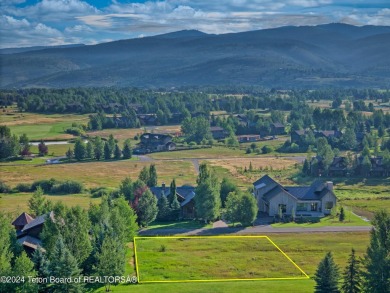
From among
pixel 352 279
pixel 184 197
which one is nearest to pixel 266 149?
pixel 184 197

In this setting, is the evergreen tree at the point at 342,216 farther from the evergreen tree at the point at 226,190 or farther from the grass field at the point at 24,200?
the grass field at the point at 24,200

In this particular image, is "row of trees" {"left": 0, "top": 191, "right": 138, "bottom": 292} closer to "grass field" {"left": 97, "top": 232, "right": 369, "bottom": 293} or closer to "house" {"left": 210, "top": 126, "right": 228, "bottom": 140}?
"grass field" {"left": 97, "top": 232, "right": 369, "bottom": 293}

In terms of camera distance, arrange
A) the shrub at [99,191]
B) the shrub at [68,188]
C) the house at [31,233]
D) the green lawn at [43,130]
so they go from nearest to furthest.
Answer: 1. the house at [31,233]
2. the shrub at [99,191]
3. the shrub at [68,188]
4. the green lawn at [43,130]

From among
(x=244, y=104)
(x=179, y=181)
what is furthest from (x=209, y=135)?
(x=244, y=104)

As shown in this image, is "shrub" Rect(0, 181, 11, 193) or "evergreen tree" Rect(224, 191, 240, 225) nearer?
"evergreen tree" Rect(224, 191, 240, 225)

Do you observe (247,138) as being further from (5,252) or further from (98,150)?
(5,252)

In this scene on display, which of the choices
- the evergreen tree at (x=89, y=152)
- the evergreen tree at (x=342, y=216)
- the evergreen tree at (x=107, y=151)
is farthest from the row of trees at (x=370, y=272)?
the evergreen tree at (x=89, y=152)

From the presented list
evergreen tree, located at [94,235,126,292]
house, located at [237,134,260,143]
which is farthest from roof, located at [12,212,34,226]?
house, located at [237,134,260,143]
